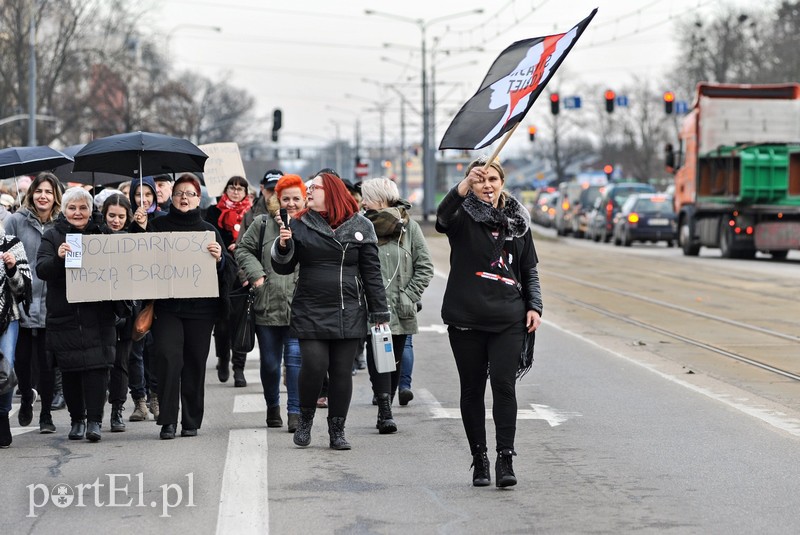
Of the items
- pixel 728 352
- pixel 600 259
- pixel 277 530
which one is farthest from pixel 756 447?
pixel 600 259

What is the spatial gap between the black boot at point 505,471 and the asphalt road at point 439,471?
50mm

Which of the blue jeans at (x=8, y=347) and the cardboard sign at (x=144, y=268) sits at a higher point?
the cardboard sign at (x=144, y=268)

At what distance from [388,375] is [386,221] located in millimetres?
1013

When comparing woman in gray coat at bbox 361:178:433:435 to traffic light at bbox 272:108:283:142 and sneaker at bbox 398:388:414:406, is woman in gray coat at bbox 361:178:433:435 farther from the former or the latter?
traffic light at bbox 272:108:283:142

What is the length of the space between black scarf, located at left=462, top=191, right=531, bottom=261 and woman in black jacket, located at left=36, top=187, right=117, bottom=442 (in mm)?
2902

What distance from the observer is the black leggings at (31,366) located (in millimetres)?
9961

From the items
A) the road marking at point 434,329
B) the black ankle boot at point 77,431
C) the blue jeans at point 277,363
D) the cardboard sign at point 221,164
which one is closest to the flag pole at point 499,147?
the blue jeans at point 277,363

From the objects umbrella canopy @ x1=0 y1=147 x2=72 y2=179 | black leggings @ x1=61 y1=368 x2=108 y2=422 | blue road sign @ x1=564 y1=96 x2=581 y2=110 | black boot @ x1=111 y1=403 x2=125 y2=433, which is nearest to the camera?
black leggings @ x1=61 y1=368 x2=108 y2=422

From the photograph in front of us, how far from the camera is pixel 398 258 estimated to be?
401 inches

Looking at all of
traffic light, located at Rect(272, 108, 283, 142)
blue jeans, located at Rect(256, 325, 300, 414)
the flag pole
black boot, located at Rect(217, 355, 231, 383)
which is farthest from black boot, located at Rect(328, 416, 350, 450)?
traffic light, located at Rect(272, 108, 283, 142)

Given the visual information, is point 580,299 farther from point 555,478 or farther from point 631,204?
point 631,204

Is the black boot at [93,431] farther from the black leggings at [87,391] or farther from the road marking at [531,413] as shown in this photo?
the road marking at [531,413]

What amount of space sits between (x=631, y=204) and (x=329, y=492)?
37826mm

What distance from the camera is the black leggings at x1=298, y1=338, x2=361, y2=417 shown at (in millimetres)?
8828
